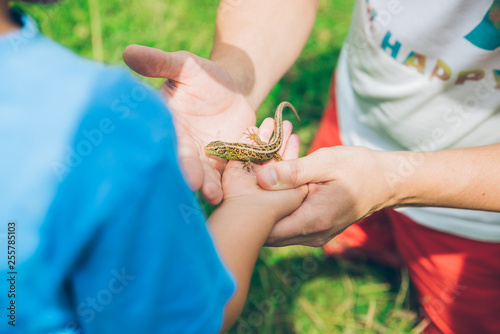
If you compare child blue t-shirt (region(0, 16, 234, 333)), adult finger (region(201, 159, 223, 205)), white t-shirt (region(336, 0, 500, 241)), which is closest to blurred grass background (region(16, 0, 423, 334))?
white t-shirt (region(336, 0, 500, 241))

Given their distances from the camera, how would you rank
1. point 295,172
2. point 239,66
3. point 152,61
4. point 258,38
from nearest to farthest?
point 152,61
point 295,172
point 239,66
point 258,38

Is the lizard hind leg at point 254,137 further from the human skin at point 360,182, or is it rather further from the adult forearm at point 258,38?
the human skin at point 360,182

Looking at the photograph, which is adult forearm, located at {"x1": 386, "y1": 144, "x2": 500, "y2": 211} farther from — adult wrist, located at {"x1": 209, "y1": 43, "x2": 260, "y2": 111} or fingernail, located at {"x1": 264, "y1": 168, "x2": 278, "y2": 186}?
adult wrist, located at {"x1": 209, "y1": 43, "x2": 260, "y2": 111}

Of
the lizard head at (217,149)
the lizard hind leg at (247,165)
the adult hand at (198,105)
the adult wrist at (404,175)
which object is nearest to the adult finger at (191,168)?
the adult hand at (198,105)

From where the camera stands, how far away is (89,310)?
5.00 feet

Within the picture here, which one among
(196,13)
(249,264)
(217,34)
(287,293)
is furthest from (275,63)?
(196,13)

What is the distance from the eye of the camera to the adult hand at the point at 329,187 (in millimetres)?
3049

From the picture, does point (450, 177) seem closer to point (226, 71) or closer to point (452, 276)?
point (452, 276)

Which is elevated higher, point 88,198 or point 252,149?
point 88,198

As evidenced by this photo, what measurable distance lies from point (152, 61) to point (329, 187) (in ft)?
5.65

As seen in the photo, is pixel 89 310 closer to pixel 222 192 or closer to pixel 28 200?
pixel 28 200

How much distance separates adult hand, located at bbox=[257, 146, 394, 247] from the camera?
10.0 ft

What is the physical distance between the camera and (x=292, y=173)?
10.3 ft

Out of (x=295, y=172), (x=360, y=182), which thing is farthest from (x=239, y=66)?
(x=360, y=182)
